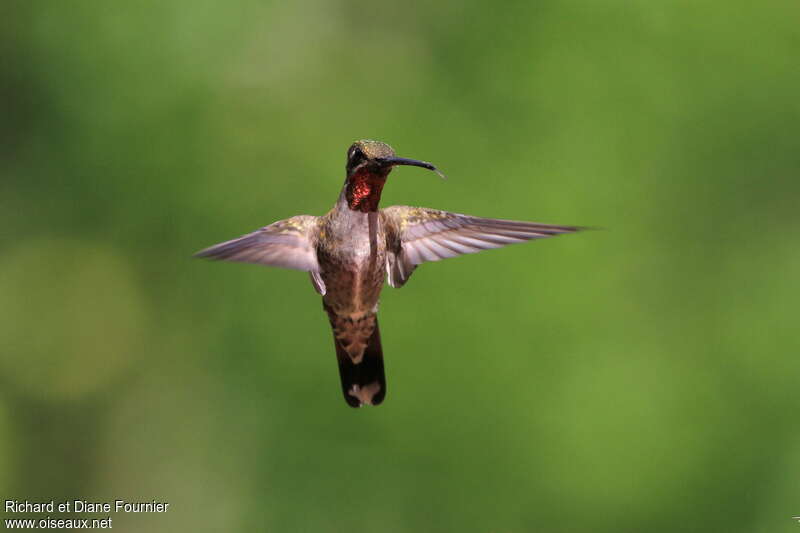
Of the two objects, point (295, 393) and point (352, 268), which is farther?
point (295, 393)

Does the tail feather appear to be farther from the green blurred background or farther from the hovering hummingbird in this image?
the green blurred background

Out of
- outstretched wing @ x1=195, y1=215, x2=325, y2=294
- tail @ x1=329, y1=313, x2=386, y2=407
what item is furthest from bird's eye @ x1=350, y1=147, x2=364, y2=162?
tail @ x1=329, y1=313, x2=386, y2=407

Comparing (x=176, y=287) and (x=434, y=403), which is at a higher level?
(x=176, y=287)

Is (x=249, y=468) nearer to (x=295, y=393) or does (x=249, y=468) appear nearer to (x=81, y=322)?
(x=295, y=393)

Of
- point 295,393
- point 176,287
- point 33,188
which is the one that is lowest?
point 295,393

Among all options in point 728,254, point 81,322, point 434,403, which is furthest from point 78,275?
point 728,254
